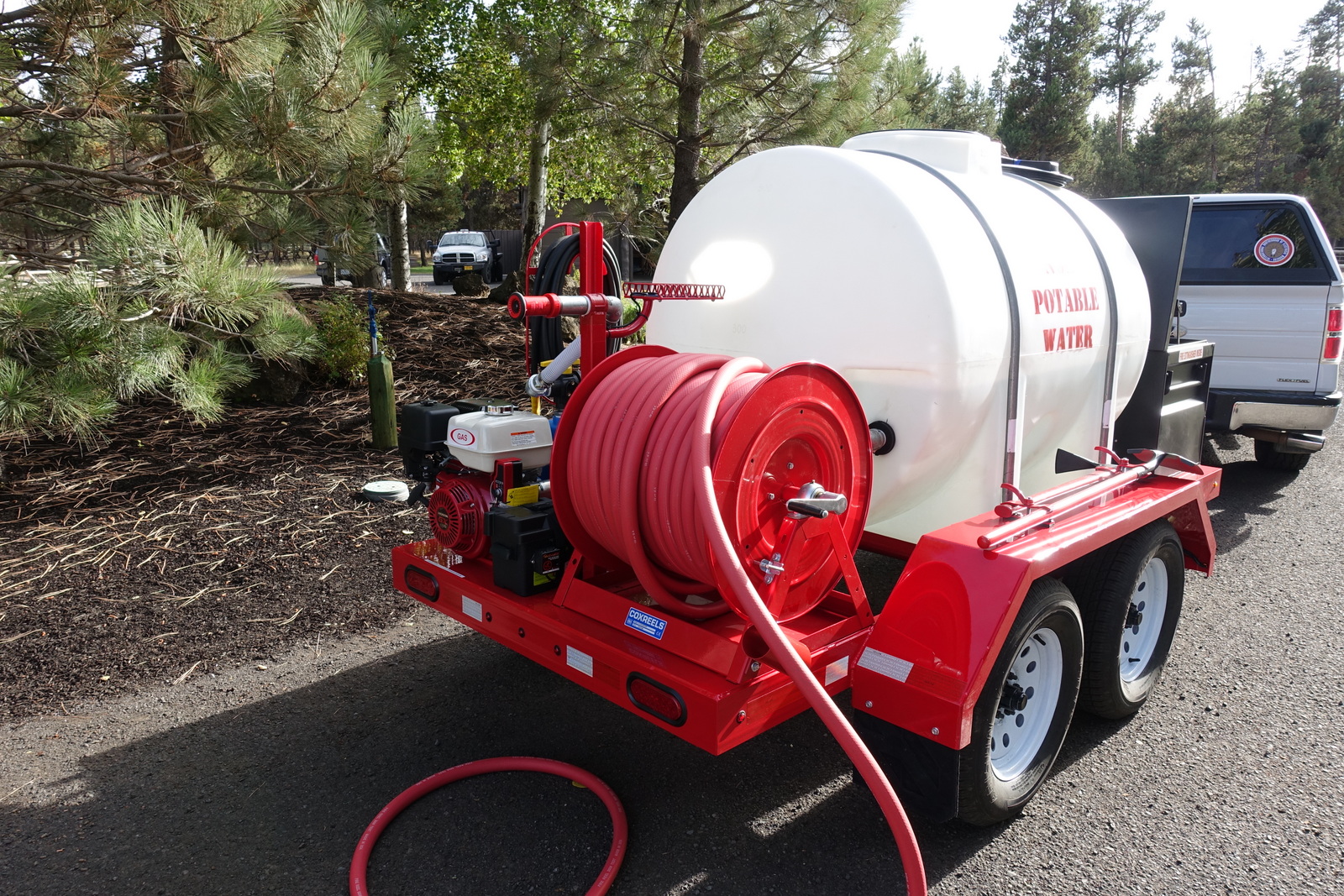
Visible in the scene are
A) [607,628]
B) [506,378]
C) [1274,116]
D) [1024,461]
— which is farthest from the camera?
[1274,116]

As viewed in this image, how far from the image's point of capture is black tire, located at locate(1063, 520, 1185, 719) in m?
3.24

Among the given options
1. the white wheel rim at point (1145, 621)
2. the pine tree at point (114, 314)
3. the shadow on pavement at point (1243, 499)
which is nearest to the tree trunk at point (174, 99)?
the pine tree at point (114, 314)

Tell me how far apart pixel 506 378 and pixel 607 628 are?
20.3 feet

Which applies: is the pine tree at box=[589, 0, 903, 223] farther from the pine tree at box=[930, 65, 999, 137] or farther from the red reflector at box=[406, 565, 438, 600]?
the pine tree at box=[930, 65, 999, 137]

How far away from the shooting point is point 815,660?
8.50ft

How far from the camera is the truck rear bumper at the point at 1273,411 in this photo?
6.23 metres

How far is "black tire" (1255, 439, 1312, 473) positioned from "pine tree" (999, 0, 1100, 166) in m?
30.1

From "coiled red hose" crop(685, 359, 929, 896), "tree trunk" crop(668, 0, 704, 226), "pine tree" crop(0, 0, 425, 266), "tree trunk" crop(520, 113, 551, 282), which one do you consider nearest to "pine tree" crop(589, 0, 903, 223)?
"tree trunk" crop(668, 0, 704, 226)

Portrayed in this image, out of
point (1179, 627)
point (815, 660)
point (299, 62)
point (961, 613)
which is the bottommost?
point (1179, 627)

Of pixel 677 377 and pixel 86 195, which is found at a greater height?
pixel 86 195

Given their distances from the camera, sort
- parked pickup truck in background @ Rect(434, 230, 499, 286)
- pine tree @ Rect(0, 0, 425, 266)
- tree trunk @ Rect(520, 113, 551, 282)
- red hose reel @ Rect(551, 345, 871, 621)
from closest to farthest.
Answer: red hose reel @ Rect(551, 345, 871, 621) → pine tree @ Rect(0, 0, 425, 266) → tree trunk @ Rect(520, 113, 551, 282) → parked pickup truck in background @ Rect(434, 230, 499, 286)

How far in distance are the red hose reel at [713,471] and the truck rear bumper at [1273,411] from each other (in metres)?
5.02

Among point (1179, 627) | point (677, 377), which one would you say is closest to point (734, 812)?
point (677, 377)

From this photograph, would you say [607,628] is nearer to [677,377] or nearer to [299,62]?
[677,377]
